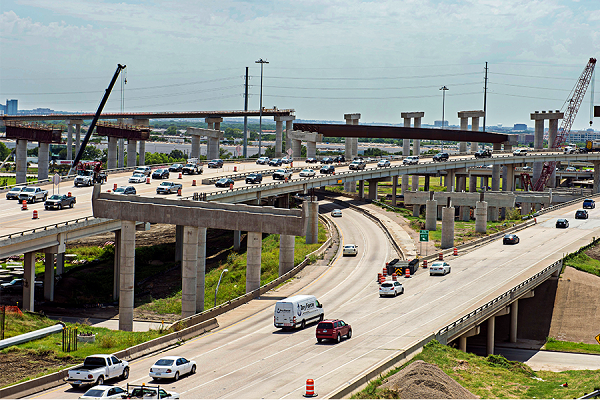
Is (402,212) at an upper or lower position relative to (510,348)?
upper

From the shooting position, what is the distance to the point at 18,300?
2721 inches

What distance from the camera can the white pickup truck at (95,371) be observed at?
35.6m

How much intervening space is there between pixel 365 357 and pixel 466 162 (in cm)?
10642

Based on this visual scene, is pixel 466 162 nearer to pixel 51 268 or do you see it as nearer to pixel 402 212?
pixel 402 212

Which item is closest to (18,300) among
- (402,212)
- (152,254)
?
(152,254)

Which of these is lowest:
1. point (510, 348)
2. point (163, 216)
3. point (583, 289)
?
point (510, 348)

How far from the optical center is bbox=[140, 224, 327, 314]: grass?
7188 cm

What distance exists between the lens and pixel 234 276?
81.0m

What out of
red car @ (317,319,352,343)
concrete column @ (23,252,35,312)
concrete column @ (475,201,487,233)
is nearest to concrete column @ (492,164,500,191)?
concrete column @ (475,201,487,233)

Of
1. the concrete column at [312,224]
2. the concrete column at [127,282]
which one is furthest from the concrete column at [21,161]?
→ the concrete column at [127,282]

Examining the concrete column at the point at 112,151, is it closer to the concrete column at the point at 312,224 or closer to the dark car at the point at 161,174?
the dark car at the point at 161,174

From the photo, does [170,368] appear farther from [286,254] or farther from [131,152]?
[131,152]

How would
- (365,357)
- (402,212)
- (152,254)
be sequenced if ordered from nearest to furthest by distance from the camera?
1. (365,357)
2. (152,254)
3. (402,212)

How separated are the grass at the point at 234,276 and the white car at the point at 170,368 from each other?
31.5m
